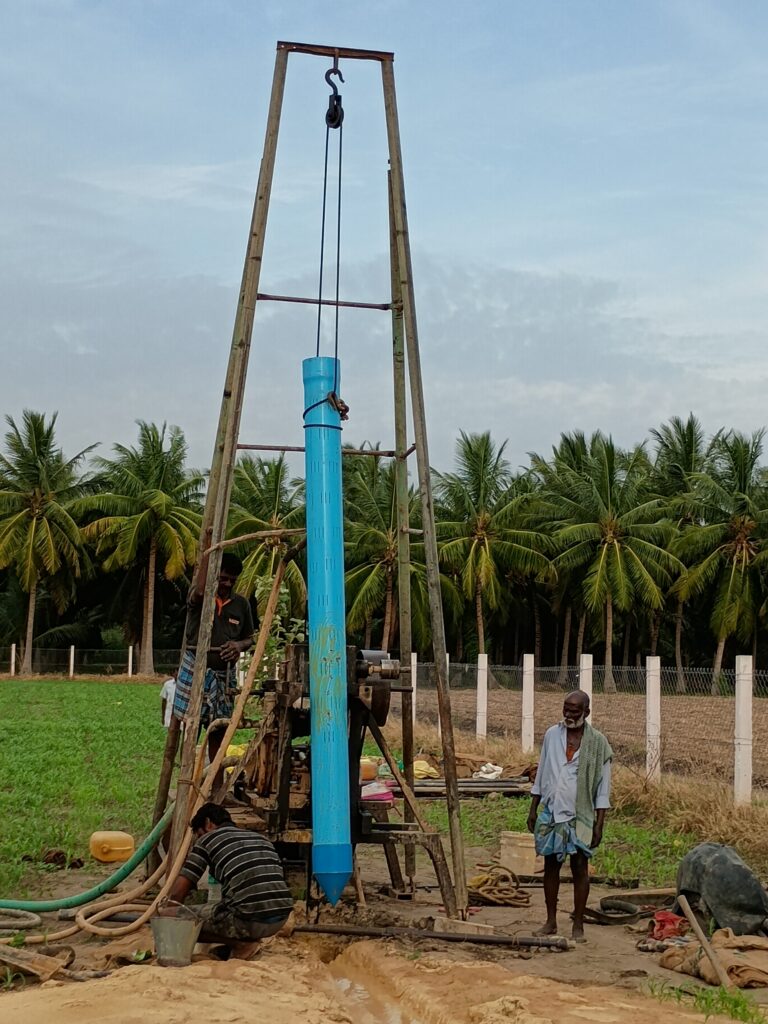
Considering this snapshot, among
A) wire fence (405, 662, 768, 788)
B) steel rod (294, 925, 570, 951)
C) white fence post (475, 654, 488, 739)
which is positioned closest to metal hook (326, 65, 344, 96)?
steel rod (294, 925, 570, 951)

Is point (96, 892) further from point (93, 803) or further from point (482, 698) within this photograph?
point (482, 698)

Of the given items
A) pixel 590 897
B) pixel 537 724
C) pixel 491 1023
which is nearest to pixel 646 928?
pixel 590 897

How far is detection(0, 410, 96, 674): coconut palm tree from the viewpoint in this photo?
4581 centimetres

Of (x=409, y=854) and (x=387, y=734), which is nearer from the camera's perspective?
(x=409, y=854)

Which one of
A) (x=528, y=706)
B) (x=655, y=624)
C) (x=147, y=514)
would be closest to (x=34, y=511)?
(x=147, y=514)

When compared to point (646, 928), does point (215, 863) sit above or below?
above

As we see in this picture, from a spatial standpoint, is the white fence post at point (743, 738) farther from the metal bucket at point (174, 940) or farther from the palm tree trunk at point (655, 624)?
the palm tree trunk at point (655, 624)

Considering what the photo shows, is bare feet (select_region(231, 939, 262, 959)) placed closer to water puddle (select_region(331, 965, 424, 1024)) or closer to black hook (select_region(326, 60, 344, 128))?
water puddle (select_region(331, 965, 424, 1024))

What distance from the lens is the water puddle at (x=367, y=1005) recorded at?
232 inches

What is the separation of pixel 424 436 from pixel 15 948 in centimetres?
409

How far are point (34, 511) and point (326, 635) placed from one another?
41504 mm

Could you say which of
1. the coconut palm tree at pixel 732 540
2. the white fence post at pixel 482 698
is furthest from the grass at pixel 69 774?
the coconut palm tree at pixel 732 540

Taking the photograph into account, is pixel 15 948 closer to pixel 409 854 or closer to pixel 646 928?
pixel 409 854

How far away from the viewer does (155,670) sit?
52.4 meters
